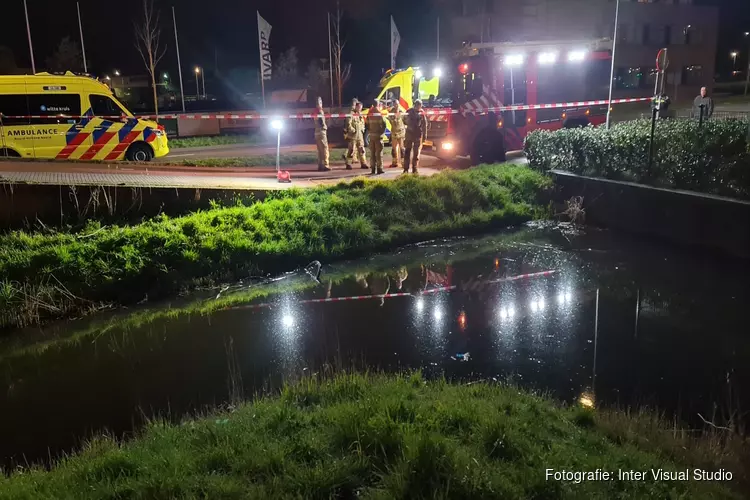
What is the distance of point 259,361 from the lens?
6.41m

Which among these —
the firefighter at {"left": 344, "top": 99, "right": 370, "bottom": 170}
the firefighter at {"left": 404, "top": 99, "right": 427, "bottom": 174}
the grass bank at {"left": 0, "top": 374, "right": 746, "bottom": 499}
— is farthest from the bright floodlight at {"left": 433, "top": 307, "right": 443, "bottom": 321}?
the firefighter at {"left": 344, "top": 99, "right": 370, "bottom": 170}

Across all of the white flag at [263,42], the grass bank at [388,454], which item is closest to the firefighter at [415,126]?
the grass bank at [388,454]

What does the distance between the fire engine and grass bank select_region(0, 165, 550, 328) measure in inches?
104

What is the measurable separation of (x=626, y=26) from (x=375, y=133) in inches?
1260

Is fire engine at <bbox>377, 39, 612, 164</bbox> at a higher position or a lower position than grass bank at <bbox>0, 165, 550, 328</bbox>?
higher

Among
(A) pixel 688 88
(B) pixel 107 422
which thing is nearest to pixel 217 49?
(A) pixel 688 88

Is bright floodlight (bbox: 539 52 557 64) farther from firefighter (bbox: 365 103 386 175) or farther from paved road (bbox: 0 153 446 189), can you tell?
firefighter (bbox: 365 103 386 175)

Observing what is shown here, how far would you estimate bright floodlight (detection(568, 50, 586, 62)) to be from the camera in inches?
652

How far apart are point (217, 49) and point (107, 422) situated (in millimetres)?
47101

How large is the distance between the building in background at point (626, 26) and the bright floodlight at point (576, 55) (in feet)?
56.9

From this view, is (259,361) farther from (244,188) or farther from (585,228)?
(585,228)

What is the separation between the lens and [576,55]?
16625 millimetres

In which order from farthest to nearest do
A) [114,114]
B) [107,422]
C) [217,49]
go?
[217,49]
[114,114]
[107,422]

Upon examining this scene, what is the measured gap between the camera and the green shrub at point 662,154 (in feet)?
32.9
